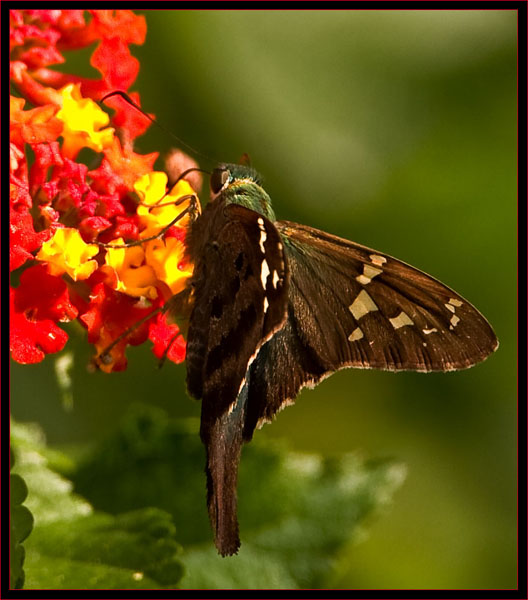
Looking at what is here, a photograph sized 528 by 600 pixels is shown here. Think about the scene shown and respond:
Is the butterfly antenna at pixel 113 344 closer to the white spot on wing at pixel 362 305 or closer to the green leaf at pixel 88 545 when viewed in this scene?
the green leaf at pixel 88 545

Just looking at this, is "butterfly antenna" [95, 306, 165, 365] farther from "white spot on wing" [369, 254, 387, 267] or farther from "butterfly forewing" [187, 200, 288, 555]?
"white spot on wing" [369, 254, 387, 267]

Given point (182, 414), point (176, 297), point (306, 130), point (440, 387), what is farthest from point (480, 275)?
point (176, 297)

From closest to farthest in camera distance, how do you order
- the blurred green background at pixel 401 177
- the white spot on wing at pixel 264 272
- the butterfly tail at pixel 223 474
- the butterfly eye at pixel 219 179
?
the white spot on wing at pixel 264 272 < the butterfly tail at pixel 223 474 < the butterfly eye at pixel 219 179 < the blurred green background at pixel 401 177

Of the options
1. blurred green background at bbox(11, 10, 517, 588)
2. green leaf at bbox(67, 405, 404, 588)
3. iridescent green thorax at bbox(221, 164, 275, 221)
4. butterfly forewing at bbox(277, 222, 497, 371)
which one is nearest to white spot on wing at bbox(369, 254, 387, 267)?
butterfly forewing at bbox(277, 222, 497, 371)

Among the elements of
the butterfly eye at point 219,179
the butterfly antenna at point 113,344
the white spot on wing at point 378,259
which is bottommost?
the butterfly antenna at point 113,344

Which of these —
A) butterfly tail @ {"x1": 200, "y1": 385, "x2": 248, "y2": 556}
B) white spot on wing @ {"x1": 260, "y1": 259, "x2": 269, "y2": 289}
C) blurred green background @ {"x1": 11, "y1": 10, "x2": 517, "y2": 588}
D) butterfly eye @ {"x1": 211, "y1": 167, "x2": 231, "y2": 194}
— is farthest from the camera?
blurred green background @ {"x1": 11, "y1": 10, "x2": 517, "y2": 588}

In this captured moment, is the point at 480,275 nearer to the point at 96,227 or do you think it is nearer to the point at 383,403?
the point at 383,403

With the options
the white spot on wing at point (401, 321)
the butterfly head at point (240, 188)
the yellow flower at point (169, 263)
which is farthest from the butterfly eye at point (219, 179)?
the white spot on wing at point (401, 321)
